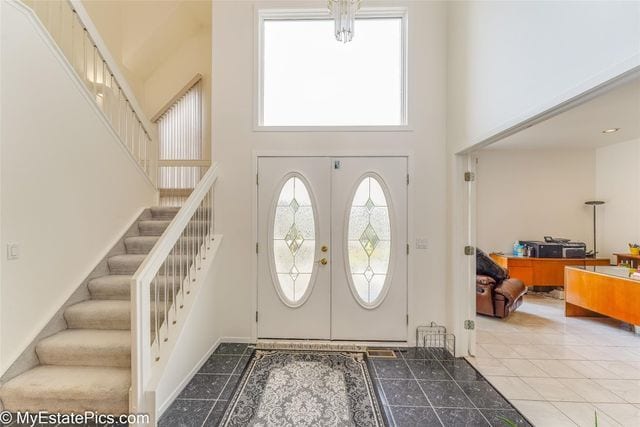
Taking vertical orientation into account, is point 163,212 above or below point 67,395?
above

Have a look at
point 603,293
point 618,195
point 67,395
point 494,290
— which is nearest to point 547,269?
point 603,293

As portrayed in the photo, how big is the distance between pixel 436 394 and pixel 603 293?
10.5 ft

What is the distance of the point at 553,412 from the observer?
2.09 metres

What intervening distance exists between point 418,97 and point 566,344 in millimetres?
3340

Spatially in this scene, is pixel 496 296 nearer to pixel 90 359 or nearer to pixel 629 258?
pixel 629 258

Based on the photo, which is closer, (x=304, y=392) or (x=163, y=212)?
(x=304, y=392)

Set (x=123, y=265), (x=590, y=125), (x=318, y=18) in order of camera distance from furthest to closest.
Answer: (x=590, y=125), (x=318, y=18), (x=123, y=265)

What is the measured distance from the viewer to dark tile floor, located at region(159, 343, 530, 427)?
200cm

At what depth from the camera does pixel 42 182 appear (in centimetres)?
231

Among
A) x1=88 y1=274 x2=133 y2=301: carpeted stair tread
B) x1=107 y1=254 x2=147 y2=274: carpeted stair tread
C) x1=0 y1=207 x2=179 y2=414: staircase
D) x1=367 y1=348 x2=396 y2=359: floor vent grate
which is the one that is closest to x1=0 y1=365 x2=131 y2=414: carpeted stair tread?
x1=0 y1=207 x2=179 y2=414: staircase

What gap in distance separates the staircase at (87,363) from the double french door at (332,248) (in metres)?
1.32

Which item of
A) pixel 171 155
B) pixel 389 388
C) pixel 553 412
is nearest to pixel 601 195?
pixel 553 412

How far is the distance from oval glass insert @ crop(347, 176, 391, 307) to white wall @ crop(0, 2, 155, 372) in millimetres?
2658

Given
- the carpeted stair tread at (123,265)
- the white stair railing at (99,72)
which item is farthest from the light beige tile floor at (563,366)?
the white stair railing at (99,72)
